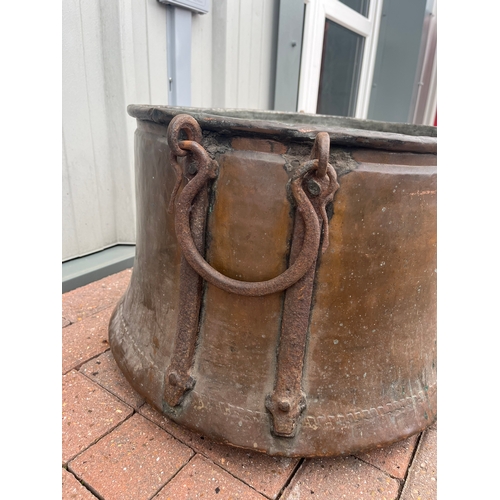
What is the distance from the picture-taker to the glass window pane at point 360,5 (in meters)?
3.84

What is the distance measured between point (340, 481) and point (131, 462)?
54 centimetres

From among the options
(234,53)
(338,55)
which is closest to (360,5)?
(338,55)

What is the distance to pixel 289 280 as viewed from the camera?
2.89ft

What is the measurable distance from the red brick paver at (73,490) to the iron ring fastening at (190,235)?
57 cm

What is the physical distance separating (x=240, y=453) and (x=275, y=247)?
586 mm

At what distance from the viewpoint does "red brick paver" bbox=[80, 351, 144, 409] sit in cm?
121

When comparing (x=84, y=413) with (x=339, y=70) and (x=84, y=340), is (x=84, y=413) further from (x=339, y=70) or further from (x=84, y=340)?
(x=339, y=70)

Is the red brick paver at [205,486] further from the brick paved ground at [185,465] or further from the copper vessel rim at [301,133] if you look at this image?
the copper vessel rim at [301,133]

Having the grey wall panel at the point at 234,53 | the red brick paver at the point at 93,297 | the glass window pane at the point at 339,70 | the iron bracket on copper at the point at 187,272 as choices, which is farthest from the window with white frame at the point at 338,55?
the iron bracket on copper at the point at 187,272

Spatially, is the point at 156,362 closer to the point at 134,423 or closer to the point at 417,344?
the point at 134,423

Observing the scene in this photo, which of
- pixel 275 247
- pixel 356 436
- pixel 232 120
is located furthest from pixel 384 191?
pixel 356 436

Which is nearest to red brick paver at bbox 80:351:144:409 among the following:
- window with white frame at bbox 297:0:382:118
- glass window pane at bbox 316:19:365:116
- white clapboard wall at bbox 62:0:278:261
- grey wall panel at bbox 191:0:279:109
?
white clapboard wall at bbox 62:0:278:261

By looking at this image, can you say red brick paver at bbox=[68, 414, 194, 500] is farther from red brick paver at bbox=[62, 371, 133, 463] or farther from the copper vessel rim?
the copper vessel rim

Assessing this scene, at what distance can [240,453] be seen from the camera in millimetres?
1054
